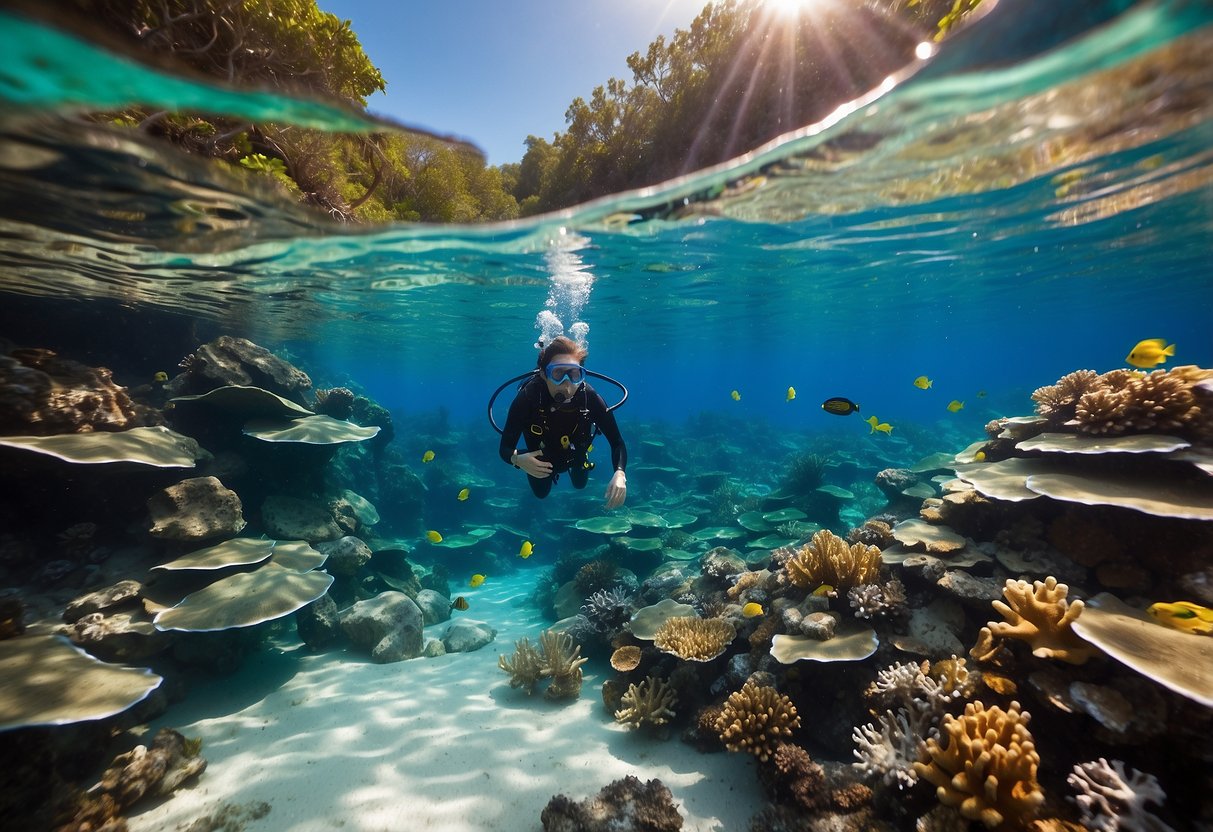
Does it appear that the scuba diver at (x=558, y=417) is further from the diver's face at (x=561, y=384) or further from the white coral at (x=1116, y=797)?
the white coral at (x=1116, y=797)

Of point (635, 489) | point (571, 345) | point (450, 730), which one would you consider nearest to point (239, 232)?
point (571, 345)

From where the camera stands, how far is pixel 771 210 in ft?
35.2

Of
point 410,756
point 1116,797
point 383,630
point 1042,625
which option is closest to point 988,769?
point 1116,797

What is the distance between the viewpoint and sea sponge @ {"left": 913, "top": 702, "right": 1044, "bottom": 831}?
3.13 metres

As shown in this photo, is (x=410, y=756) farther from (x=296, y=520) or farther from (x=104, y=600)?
(x=296, y=520)

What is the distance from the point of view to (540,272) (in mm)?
15180

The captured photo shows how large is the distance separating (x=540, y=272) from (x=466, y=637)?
10862mm

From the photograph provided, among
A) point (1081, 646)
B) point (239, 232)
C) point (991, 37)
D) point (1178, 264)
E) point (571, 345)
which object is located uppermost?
point (1178, 264)

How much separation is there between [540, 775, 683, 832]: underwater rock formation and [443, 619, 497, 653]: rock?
17.4ft

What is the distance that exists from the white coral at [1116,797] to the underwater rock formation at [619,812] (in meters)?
2.96

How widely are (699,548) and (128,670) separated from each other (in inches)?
463

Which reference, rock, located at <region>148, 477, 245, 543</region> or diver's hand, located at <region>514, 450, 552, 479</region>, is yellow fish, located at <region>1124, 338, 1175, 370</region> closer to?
diver's hand, located at <region>514, 450, 552, 479</region>

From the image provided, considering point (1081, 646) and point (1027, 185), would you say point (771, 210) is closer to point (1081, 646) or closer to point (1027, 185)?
point (1027, 185)

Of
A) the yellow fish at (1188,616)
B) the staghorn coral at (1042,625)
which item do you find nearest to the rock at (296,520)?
the staghorn coral at (1042,625)
